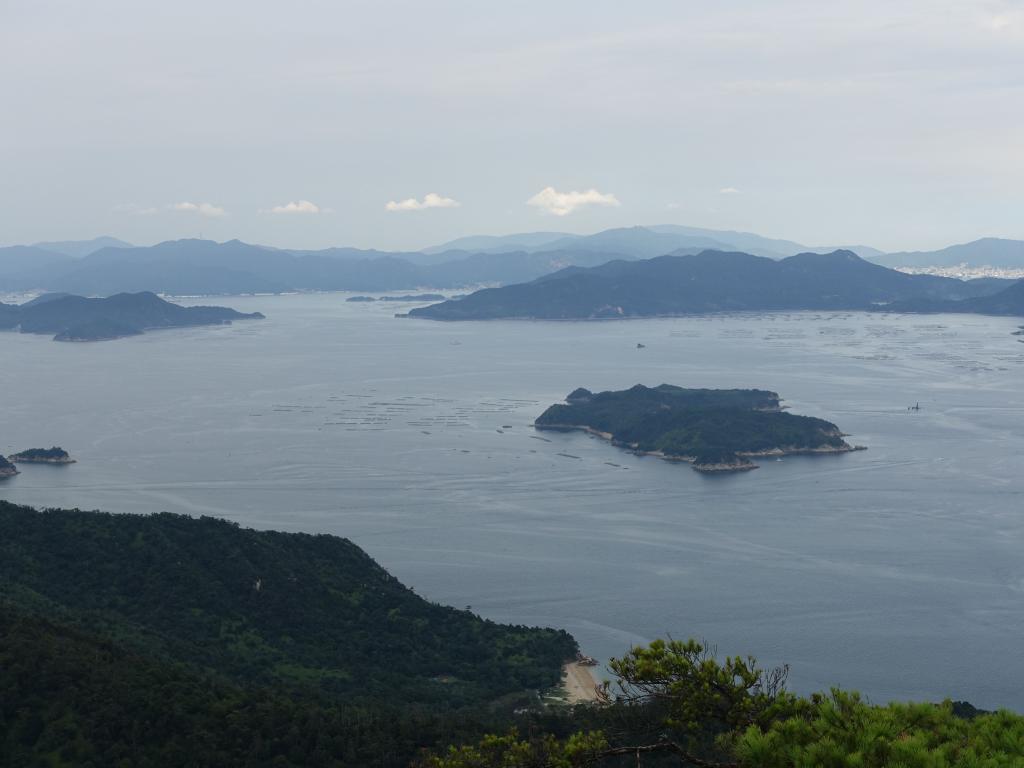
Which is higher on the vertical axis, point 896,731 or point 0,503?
point 896,731

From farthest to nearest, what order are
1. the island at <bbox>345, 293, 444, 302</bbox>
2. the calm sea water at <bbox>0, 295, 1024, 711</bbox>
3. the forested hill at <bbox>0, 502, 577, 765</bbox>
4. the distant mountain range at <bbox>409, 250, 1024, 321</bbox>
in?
the island at <bbox>345, 293, 444, 302</bbox> < the distant mountain range at <bbox>409, 250, 1024, 321</bbox> < the calm sea water at <bbox>0, 295, 1024, 711</bbox> < the forested hill at <bbox>0, 502, 577, 765</bbox>

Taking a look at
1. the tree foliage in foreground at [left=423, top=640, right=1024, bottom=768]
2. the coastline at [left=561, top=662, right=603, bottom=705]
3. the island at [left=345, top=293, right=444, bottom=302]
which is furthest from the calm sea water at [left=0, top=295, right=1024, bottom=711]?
the island at [left=345, top=293, right=444, bottom=302]

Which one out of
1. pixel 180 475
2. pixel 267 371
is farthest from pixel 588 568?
pixel 267 371

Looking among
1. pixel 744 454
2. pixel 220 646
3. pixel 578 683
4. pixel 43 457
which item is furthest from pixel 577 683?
pixel 43 457

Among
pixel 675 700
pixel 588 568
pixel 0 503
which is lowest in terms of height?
pixel 588 568

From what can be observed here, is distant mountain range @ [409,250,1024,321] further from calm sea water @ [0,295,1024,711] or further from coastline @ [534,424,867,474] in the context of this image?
coastline @ [534,424,867,474]

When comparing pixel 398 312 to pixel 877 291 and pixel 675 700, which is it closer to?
pixel 877 291
